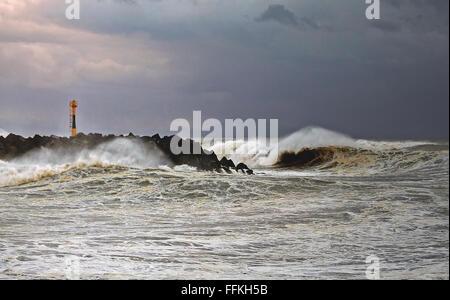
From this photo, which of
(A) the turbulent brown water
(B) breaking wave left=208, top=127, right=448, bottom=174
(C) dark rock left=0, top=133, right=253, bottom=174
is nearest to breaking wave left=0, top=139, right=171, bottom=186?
(A) the turbulent brown water

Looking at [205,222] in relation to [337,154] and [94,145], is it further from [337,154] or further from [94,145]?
[337,154]

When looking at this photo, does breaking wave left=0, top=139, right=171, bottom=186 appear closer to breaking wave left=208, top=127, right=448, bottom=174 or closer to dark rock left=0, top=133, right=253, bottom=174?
dark rock left=0, top=133, right=253, bottom=174

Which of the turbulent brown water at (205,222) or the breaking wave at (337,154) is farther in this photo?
the breaking wave at (337,154)

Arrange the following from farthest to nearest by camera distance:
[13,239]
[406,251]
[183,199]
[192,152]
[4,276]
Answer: [192,152]
[183,199]
[13,239]
[406,251]
[4,276]

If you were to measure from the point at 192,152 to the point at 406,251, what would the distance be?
1138 centimetres

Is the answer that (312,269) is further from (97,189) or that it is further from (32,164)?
(32,164)

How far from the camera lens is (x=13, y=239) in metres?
6.51

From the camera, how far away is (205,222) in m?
7.99

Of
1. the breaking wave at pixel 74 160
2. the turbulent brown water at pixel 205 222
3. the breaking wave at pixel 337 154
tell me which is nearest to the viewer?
the turbulent brown water at pixel 205 222

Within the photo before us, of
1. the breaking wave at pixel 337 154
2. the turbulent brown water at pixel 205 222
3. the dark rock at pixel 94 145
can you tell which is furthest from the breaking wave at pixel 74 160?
the breaking wave at pixel 337 154

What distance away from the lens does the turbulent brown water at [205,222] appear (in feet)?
17.3

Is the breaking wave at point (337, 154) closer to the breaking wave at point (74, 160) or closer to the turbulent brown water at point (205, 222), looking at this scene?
the turbulent brown water at point (205, 222)

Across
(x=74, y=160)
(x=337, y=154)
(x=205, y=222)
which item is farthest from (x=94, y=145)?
(x=337, y=154)
